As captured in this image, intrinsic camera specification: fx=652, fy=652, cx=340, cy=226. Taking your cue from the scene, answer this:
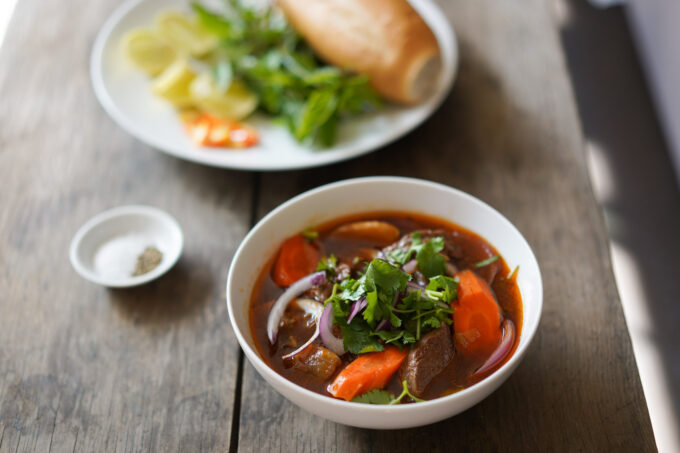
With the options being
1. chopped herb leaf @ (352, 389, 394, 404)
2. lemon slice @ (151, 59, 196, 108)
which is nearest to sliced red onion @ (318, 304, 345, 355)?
chopped herb leaf @ (352, 389, 394, 404)

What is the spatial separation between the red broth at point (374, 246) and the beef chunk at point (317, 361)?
11 mm

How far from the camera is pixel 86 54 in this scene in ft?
9.19

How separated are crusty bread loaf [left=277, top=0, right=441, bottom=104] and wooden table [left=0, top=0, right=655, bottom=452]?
20 centimetres

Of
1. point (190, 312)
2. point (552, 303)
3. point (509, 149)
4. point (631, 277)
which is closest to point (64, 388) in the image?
point (190, 312)

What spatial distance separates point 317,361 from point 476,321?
381 mm

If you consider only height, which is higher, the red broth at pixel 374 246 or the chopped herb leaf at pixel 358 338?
the chopped herb leaf at pixel 358 338

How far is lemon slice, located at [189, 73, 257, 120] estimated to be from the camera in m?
2.40

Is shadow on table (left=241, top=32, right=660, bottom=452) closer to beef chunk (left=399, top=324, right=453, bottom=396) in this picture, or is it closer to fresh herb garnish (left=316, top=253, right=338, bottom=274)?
beef chunk (left=399, top=324, right=453, bottom=396)

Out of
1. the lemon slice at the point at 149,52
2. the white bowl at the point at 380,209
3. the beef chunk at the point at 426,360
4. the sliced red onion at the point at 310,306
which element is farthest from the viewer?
the lemon slice at the point at 149,52

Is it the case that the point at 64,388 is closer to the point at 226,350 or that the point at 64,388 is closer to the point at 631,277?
the point at 226,350

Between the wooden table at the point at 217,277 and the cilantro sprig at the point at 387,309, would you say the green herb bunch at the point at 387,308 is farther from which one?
the wooden table at the point at 217,277

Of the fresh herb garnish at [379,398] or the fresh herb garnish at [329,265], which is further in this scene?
the fresh herb garnish at [329,265]

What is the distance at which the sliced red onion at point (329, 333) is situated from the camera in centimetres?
147

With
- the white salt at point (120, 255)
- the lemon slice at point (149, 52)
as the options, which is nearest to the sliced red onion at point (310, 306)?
the white salt at point (120, 255)
